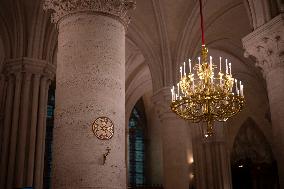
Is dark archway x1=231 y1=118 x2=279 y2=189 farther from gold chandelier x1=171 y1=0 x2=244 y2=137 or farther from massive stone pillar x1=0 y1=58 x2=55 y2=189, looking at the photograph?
gold chandelier x1=171 y1=0 x2=244 y2=137

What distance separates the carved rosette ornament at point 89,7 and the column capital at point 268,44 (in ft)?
11.3

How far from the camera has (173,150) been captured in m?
14.1

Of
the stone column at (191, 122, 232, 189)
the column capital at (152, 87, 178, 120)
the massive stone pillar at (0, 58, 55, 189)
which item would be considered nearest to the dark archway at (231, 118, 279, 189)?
the stone column at (191, 122, 232, 189)

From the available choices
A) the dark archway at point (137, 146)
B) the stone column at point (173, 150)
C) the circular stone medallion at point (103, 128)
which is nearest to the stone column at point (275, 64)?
the circular stone medallion at point (103, 128)

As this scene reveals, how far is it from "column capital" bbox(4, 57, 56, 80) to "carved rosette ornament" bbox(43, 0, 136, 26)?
498 centimetres

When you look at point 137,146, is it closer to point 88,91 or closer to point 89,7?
point 89,7

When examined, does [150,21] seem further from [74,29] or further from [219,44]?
[74,29]

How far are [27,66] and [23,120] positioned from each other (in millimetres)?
1729

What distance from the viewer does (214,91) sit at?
9.18m

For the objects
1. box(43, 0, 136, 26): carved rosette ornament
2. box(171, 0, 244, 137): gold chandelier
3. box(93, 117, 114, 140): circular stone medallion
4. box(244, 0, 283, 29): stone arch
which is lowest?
box(93, 117, 114, 140): circular stone medallion

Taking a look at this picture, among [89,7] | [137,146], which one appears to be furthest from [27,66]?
[137,146]

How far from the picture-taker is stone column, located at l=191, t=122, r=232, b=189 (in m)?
A: 21.1

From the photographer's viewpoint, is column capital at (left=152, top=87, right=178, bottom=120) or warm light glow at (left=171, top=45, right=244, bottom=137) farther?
column capital at (left=152, top=87, right=178, bottom=120)

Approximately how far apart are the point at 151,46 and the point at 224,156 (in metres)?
8.82
